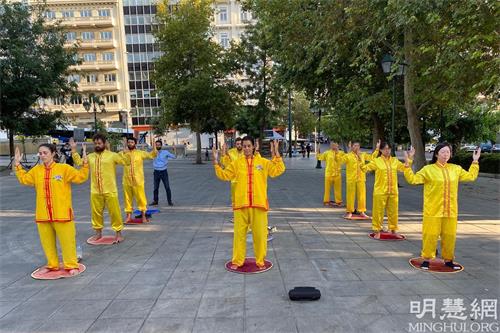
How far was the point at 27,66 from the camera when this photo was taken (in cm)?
1883

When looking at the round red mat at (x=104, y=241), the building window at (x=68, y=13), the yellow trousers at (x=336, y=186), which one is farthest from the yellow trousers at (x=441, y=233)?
the building window at (x=68, y=13)

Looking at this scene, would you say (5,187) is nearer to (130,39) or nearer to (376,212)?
(376,212)

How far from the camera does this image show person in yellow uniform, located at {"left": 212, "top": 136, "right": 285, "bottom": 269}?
502 centimetres

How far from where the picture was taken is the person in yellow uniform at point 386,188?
6.66 metres

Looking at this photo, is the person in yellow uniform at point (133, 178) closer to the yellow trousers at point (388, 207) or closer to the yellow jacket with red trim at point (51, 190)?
the yellow jacket with red trim at point (51, 190)

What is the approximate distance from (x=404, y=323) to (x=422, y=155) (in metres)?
14.2

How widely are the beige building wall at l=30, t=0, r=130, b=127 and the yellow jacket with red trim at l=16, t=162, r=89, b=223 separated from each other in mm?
52638

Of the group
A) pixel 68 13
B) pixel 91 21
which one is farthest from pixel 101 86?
pixel 68 13

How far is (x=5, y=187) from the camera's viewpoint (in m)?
15.1

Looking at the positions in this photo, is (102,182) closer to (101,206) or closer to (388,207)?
(101,206)

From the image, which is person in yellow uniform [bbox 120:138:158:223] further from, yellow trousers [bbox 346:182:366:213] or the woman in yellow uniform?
the woman in yellow uniform

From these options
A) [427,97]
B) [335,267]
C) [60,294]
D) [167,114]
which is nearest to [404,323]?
[335,267]

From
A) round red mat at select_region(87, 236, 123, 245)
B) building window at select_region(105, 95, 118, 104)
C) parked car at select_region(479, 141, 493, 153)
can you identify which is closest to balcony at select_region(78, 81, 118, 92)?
building window at select_region(105, 95, 118, 104)

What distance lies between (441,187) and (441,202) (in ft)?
0.65
